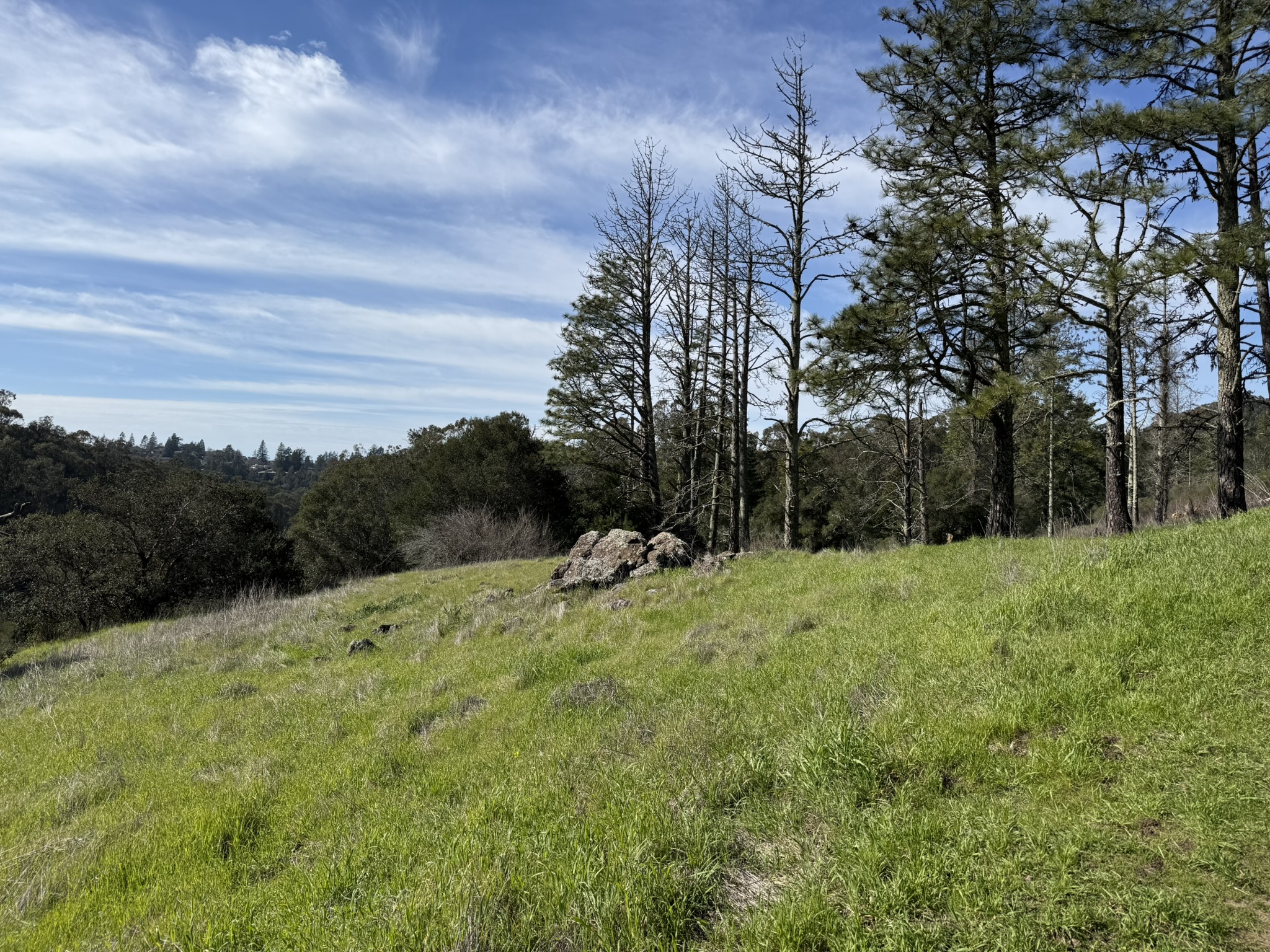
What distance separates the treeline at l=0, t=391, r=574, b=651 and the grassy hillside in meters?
9.25

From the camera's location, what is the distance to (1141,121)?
8.63 meters

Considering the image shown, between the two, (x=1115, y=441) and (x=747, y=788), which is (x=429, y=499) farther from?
(x=747, y=788)

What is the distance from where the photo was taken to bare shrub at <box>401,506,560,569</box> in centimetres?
2756

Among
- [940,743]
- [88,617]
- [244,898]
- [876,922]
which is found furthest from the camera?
[88,617]

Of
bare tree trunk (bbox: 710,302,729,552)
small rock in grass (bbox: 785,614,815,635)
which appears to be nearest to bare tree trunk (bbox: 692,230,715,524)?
bare tree trunk (bbox: 710,302,729,552)

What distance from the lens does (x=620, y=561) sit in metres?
12.3

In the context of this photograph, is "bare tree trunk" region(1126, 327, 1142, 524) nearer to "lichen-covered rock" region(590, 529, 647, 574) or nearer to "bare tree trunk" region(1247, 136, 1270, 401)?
"bare tree trunk" region(1247, 136, 1270, 401)

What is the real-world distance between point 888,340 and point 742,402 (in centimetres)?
587

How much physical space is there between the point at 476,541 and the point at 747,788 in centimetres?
2566

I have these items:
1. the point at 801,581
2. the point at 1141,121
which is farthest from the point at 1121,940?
the point at 1141,121

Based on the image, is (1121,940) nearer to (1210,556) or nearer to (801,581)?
(1210,556)

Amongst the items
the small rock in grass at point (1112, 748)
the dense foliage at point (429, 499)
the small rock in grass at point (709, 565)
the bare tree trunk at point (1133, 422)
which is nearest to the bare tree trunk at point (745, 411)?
the small rock in grass at point (709, 565)

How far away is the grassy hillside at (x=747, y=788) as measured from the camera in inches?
97.0

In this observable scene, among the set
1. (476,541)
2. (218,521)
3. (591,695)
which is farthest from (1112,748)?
(218,521)
